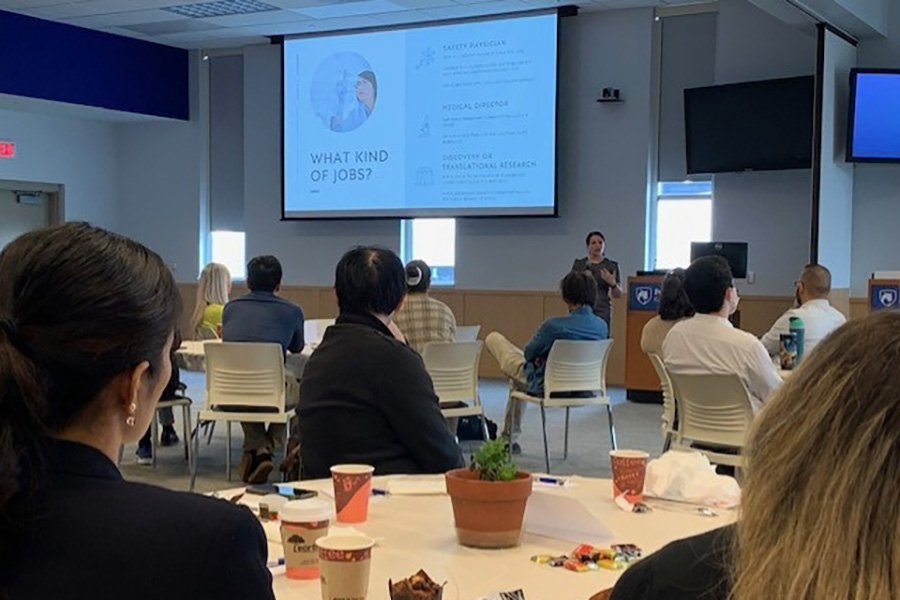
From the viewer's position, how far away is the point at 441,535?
188 centimetres

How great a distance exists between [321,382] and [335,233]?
324 inches

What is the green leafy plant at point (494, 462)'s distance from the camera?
1743 millimetres

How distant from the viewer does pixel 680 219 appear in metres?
9.12

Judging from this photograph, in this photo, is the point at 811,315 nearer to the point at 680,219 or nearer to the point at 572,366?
the point at 572,366

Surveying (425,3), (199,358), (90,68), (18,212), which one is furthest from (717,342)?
(18,212)

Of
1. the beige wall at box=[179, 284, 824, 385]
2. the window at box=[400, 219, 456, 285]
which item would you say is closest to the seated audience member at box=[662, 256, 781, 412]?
the beige wall at box=[179, 284, 824, 385]

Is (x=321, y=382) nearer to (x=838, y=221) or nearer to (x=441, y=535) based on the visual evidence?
(x=441, y=535)

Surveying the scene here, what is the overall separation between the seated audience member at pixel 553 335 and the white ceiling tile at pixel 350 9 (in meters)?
4.40

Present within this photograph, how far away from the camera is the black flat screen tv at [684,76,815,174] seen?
26.0 feet

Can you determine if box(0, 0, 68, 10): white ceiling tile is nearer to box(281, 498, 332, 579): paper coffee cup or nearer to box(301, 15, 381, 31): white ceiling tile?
box(301, 15, 381, 31): white ceiling tile

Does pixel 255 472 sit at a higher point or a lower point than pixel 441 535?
lower

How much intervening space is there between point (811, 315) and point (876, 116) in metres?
2.94

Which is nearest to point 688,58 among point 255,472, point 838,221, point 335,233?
point 838,221

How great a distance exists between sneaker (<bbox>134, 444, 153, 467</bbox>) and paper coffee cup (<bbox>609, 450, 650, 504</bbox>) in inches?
169
